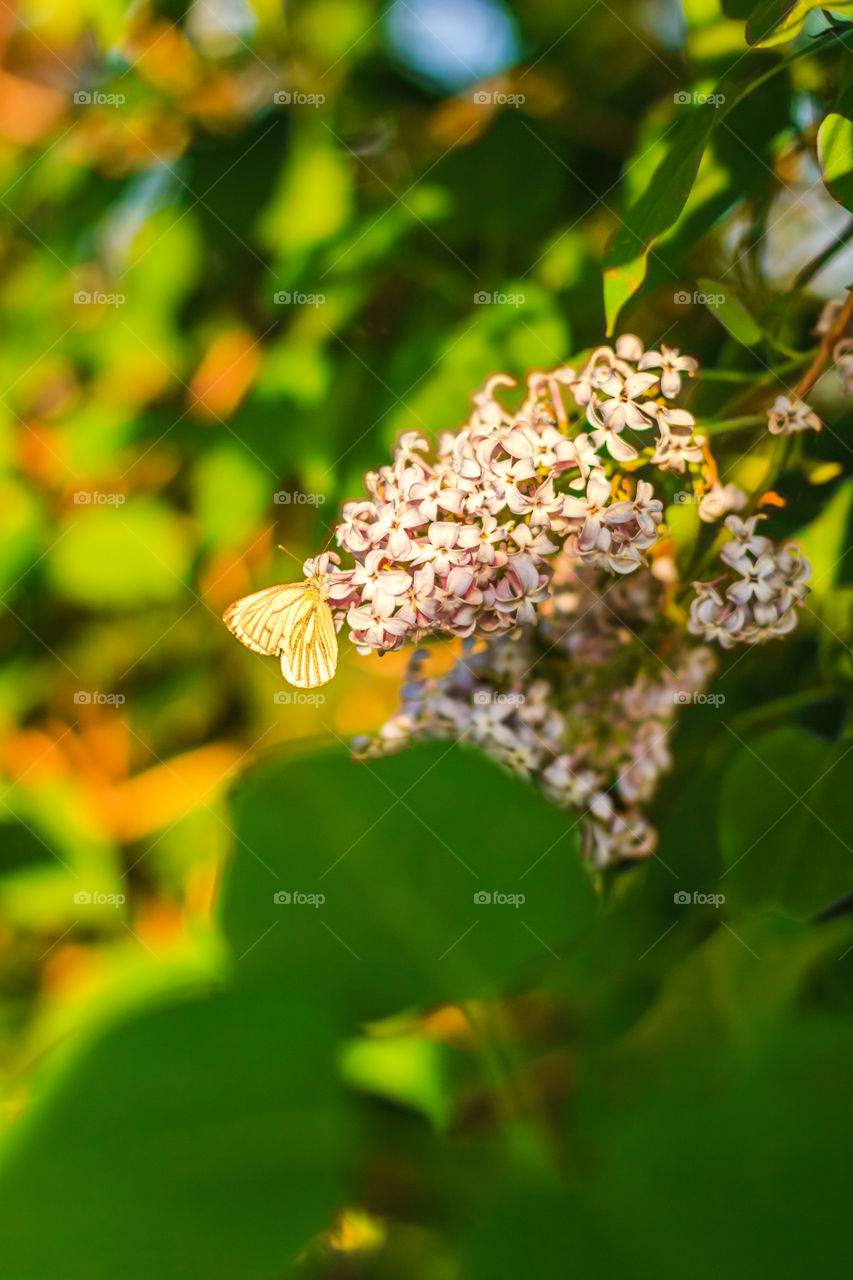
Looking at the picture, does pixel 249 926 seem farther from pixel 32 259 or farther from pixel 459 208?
pixel 32 259

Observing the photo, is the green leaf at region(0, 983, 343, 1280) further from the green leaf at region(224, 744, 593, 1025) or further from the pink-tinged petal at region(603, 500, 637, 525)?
the pink-tinged petal at region(603, 500, 637, 525)

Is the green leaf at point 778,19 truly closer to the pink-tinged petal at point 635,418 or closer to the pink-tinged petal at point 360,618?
the pink-tinged petal at point 635,418
